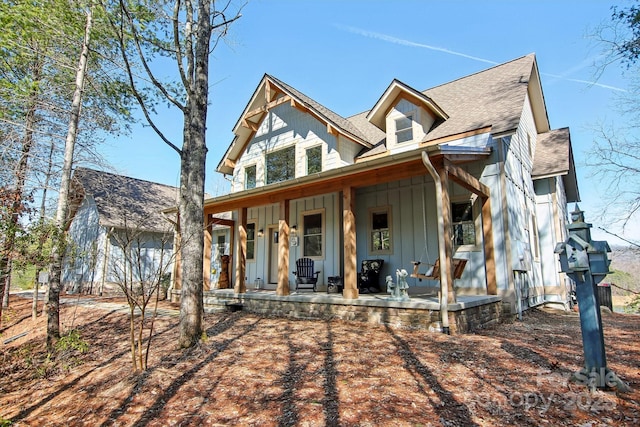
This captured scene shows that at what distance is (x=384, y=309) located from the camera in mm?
6324

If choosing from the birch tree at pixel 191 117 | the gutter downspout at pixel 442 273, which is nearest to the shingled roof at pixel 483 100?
the gutter downspout at pixel 442 273

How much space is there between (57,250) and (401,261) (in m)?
7.26

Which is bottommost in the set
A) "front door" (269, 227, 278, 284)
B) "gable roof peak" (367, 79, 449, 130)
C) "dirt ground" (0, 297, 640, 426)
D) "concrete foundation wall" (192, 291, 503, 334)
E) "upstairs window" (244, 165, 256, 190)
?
"dirt ground" (0, 297, 640, 426)

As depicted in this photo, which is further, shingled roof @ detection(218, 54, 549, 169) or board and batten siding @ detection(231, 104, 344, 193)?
board and batten siding @ detection(231, 104, 344, 193)

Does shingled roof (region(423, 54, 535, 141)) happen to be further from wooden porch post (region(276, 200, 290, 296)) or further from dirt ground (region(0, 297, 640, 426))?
dirt ground (region(0, 297, 640, 426))

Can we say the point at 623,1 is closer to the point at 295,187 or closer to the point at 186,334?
the point at 295,187

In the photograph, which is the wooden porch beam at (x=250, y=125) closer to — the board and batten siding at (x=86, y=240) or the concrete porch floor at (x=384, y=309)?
the concrete porch floor at (x=384, y=309)

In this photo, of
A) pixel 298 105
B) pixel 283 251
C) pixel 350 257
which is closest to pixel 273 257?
pixel 283 251

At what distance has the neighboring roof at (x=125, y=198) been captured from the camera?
15219 millimetres

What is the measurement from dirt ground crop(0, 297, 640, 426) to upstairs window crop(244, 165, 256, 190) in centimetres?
632

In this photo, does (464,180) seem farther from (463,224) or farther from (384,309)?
(384,309)

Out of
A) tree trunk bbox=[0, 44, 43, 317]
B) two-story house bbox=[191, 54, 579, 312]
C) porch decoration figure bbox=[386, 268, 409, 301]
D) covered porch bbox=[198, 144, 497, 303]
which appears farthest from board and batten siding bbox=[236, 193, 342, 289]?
tree trunk bbox=[0, 44, 43, 317]

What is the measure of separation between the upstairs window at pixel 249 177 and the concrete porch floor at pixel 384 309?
14.8 feet

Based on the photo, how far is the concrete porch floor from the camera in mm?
5789
